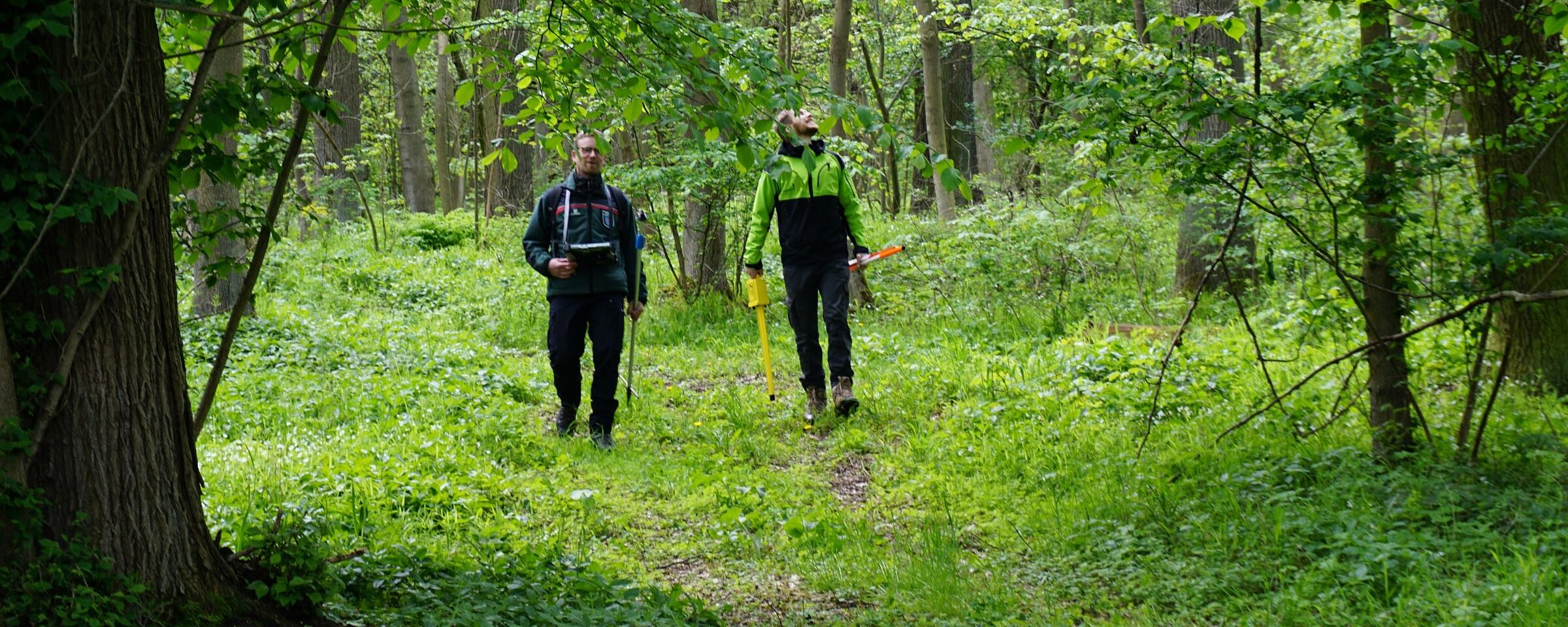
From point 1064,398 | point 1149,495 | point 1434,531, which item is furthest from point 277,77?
point 1064,398

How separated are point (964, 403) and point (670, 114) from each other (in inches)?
159

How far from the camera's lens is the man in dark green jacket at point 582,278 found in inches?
301

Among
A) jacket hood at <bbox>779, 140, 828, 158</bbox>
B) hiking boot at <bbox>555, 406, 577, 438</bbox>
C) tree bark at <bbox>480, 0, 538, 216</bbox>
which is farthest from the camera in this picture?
tree bark at <bbox>480, 0, 538, 216</bbox>

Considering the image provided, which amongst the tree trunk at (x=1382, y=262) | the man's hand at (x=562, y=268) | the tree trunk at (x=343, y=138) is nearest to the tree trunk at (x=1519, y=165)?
the tree trunk at (x=1382, y=262)

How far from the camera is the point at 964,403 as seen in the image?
802cm

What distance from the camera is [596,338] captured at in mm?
7766

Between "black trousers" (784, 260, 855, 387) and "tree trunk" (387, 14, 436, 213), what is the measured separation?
14504 millimetres

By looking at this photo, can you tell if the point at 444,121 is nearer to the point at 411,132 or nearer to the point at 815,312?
the point at 411,132

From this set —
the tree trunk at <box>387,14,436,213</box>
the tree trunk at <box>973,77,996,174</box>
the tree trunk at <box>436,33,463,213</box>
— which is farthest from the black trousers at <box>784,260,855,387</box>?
the tree trunk at <box>436,33,463,213</box>

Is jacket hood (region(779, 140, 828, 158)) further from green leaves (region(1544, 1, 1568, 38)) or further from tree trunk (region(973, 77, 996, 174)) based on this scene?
tree trunk (region(973, 77, 996, 174))

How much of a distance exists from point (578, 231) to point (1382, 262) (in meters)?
4.85

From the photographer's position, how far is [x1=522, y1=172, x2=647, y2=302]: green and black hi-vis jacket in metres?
7.67

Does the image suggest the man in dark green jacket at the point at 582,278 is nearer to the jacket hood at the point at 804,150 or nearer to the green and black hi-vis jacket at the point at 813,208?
the green and black hi-vis jacket at the point at 813,208

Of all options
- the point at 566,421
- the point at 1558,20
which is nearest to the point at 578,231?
the point at 566,421
